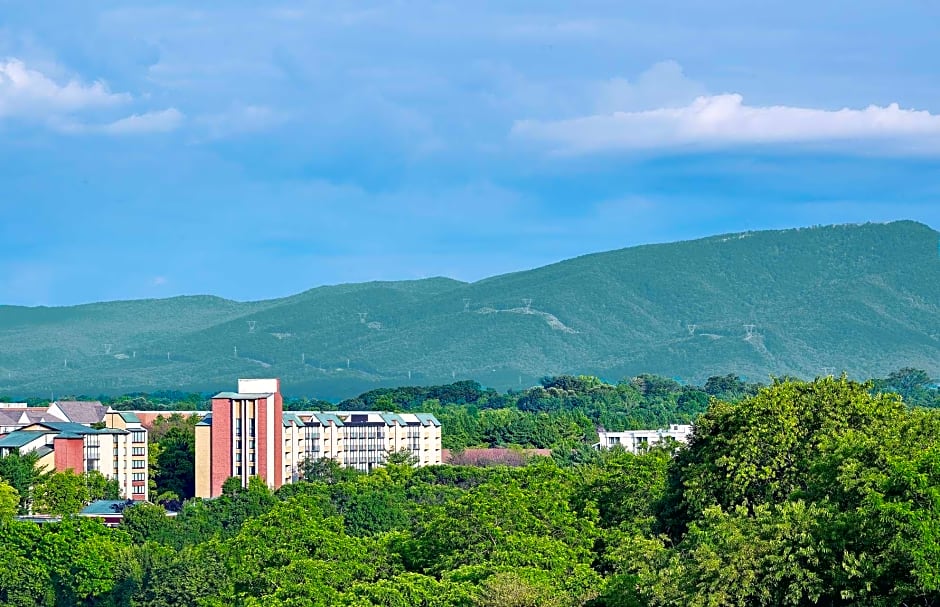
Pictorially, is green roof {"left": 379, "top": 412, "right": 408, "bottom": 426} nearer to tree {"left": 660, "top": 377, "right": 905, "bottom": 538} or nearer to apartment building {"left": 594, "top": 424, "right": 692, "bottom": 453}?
apartment building {"left": 594, "top": 424, "right": 692, "bottom": 453}

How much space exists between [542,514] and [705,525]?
16847 millimetres

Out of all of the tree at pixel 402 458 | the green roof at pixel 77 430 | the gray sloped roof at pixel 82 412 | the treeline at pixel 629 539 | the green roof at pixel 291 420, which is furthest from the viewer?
the gray sloped roof at pixel 82 412

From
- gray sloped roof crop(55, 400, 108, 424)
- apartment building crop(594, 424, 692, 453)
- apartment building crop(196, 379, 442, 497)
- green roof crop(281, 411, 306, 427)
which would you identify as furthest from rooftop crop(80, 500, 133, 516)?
apartment building crop(594, 424, 692, 453)

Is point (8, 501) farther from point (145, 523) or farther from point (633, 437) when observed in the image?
point (633, 437)

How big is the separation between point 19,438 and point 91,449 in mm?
5813

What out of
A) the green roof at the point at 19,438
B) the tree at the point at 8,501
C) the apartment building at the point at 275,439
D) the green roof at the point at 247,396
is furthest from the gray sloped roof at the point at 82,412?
the tree at the point at 8,501

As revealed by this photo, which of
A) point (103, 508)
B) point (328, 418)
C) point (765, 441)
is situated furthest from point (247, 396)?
point (765, 441)

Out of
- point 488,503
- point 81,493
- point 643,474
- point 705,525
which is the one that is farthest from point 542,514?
point 81,493

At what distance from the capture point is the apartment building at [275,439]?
125375 mm

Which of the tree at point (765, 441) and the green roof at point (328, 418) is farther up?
the green roof at point (328, 418)

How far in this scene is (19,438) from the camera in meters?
119

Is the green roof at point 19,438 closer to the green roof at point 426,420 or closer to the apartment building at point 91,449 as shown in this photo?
the apartment building at point 91,449

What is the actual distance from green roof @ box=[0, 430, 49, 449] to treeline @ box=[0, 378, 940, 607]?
106 feet

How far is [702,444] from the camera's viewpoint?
54219 mm
